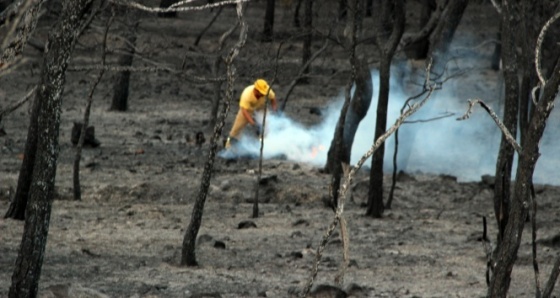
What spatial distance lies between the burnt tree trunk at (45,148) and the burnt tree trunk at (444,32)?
10.2 metres

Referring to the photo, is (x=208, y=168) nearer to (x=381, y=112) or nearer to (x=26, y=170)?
(x=26, y=170)

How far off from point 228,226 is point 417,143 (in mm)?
11188

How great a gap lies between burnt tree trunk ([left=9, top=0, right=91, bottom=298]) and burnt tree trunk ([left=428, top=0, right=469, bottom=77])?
10.2 meters

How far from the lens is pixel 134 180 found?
20.6m

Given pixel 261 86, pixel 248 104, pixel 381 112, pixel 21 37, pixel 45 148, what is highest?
pixel 261 86

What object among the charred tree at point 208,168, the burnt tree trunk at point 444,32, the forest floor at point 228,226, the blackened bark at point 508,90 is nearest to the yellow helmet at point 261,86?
the forest floor at point 228,226

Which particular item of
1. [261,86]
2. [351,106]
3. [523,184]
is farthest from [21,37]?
[261,86]

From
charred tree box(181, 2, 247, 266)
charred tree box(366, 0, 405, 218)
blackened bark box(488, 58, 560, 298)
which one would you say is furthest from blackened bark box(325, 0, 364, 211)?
blackened bark box(488, 58, 560, 298)

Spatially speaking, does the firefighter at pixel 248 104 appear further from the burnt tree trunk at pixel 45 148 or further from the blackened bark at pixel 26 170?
the burnt tree trunk at pixel 45 148

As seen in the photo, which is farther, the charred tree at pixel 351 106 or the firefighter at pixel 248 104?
the firefighter at pixel 248 104

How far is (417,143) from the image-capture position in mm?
27938

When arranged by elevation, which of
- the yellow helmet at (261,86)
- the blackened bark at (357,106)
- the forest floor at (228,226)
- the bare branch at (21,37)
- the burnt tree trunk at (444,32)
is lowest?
the forest floor at (228,226)

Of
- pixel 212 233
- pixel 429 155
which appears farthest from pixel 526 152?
pixel 429 155

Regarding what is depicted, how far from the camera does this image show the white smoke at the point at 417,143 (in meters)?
24.8
